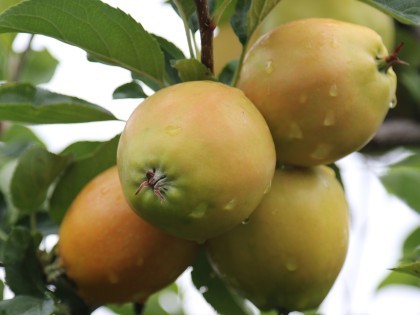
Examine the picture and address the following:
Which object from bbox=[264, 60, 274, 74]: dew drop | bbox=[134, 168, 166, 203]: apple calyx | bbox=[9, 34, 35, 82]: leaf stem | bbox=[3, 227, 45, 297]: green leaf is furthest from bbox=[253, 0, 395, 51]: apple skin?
bbox=[134, 168, 166, 203]: apple calyx

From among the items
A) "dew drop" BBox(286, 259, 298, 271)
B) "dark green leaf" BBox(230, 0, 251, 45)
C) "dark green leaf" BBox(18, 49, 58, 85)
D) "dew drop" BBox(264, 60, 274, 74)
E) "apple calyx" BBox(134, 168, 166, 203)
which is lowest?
"dark green leaf" BBox(18, 49, 58, 85)

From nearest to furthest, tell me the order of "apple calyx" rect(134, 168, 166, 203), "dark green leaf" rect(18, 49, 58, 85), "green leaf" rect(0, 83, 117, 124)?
"apple calyx" rect(134, 168, 166, 203) → "green leaf" rect(0, 83, 117, 124) → "dark green leaf" rect(18, 49, 58, 85)

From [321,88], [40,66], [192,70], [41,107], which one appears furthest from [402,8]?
[40,66]

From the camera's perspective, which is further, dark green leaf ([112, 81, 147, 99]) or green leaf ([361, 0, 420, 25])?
dark green leaf ([112, 81, 147, 99])

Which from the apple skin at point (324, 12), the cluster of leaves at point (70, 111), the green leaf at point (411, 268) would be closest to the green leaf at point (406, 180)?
the apple skin at point (324, 12)

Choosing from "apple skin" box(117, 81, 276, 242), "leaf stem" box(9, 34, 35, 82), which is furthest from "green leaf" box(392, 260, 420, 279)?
"leaf stem" box(9, 34, 35, 82)

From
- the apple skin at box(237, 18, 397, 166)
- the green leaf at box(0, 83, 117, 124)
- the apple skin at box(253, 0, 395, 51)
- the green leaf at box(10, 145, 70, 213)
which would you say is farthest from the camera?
the apple skin at box(253, 0, 395, 51)

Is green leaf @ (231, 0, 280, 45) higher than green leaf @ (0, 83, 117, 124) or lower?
higher

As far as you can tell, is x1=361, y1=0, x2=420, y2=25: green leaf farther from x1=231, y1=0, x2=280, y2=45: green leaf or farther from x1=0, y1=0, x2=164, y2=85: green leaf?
x1=0, y1=0, x2=164, y2=85: green leaf

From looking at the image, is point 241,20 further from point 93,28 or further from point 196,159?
point 196,159
